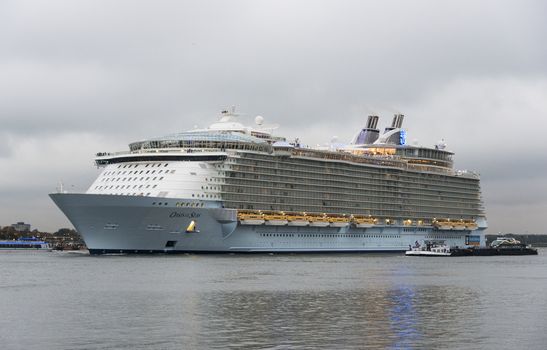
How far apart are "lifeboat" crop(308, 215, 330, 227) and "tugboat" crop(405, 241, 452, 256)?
14476 mm

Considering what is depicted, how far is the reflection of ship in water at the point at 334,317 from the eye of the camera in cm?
3750

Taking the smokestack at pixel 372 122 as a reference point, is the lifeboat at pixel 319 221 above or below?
below

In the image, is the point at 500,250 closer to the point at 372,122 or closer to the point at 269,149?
the point at 372,122

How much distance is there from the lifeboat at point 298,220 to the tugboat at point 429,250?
1884 centimetres

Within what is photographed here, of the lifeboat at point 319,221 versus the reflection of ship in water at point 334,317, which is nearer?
the reflection of ship in water at point 334,317

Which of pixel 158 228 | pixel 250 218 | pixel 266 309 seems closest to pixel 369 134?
pixel 250 218

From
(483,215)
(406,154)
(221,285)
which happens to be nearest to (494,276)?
(221,285)

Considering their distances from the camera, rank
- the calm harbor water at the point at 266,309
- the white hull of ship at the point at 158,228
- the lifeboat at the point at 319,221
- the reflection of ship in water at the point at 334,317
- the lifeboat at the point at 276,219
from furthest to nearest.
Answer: the lifeboat at the point at 319,221 → the lifeboat at the point at 276,219 → the white hull of ship at the point at 158,228 → the calm harbor water at the point at 266,309 → the reflection of ship in water at the point at 334,317

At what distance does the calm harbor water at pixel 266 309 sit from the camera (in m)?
37.7

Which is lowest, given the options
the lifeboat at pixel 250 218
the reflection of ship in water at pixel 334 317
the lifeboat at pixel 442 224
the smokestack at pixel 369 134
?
the reflection of ship in water at pixel 334 317

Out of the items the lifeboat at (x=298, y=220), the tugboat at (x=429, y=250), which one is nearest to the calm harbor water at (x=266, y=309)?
the lifeboat at (x=298, y=220)

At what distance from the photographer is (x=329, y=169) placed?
128125 mm

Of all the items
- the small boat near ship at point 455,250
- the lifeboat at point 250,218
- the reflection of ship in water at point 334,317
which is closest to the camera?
the reflection of ship in water at point 334,317

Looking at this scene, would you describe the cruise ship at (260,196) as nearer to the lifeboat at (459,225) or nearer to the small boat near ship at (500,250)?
the lifeboat at (459,225)
